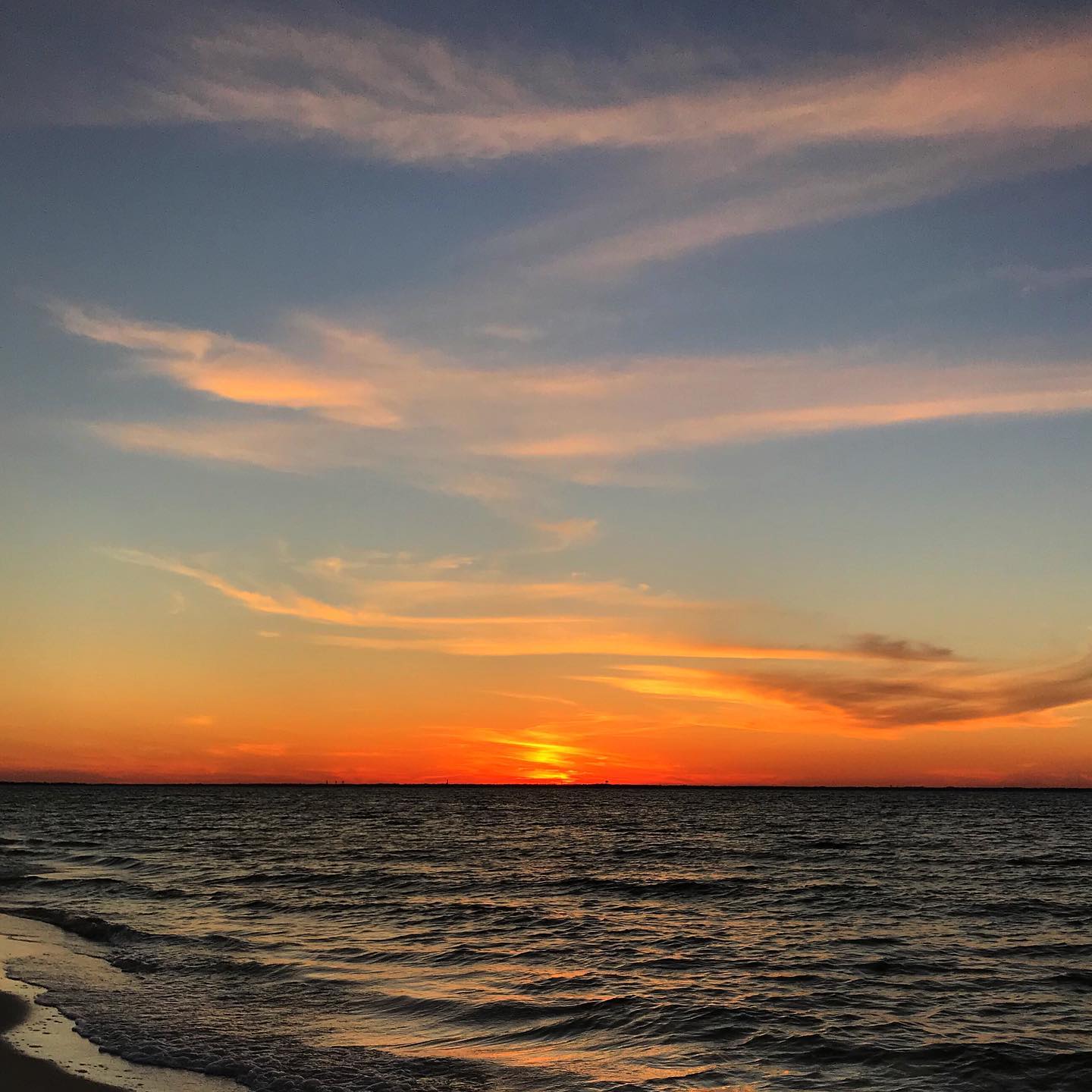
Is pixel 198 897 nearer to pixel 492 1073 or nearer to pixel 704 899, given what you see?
pixel 704 899

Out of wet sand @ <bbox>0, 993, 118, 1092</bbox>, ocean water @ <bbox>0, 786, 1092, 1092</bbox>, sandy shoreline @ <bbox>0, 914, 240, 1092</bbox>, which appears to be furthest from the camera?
ocean water @ <bbox>0, 786, 1092, 1092</bbox>

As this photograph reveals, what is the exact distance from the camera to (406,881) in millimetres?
43031

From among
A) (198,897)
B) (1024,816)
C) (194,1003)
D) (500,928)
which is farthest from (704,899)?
(1024,816)

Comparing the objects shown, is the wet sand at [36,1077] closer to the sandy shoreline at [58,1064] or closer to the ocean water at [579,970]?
the sandy shoreline at [58,1064]

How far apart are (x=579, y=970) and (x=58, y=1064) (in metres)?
12.0

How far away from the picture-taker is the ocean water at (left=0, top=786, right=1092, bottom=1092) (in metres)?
15.9

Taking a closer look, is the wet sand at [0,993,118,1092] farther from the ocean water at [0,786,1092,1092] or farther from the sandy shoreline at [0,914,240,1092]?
the ocean water at [0,786,1092,1092]

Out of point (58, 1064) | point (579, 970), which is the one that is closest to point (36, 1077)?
point (58, 1064)

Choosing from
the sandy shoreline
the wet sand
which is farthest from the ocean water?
the wet sand

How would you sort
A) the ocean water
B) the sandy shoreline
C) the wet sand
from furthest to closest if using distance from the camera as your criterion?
the ocean water < the sandy shoreline < the wet sand

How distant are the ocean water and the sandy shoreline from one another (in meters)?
0.47

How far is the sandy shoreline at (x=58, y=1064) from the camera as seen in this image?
45.2ft

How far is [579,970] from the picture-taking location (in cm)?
2331

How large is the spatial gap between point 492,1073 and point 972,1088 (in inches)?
290
